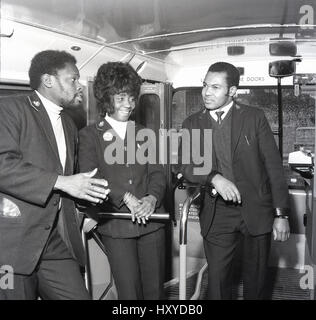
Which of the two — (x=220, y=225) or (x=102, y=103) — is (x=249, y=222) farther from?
(x=102, y=103)

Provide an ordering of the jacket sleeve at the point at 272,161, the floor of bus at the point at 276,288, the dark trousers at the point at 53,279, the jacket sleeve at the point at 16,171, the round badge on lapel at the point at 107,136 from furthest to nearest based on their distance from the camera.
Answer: the floor of bus at the point at 276,288 < the jacket sleeve at the point at 272,161 < the round badge on lapel at the point at 107,136 < the dark trousers at the point at 53,279 < the jacket sleeve at the point at 16,171

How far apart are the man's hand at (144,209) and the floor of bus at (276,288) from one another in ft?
6.56

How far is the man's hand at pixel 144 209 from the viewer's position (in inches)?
93.0

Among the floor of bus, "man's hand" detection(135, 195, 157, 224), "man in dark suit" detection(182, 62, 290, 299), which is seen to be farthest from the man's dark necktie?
the floor of bus

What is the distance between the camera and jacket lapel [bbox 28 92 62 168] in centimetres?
209

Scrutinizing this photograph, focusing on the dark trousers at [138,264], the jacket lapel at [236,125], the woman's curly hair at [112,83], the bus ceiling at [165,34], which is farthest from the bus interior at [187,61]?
the woman's curly hair at [112,83]

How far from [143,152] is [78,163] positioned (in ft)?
1.21

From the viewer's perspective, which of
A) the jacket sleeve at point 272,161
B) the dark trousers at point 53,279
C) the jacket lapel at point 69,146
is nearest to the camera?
the dark trousers at point 53,279

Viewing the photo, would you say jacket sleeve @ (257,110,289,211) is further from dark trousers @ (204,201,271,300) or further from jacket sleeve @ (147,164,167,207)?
jacket sleeve @ (147,164,167,207)

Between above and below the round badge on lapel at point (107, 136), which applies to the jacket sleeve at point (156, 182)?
below

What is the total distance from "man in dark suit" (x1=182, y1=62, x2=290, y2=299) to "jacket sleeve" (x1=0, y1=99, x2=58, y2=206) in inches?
38.8

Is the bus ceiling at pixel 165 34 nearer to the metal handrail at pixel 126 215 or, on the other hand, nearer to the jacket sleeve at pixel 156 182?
the jacket sleeve at pixel 156 182

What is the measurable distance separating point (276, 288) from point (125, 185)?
2.63 m
